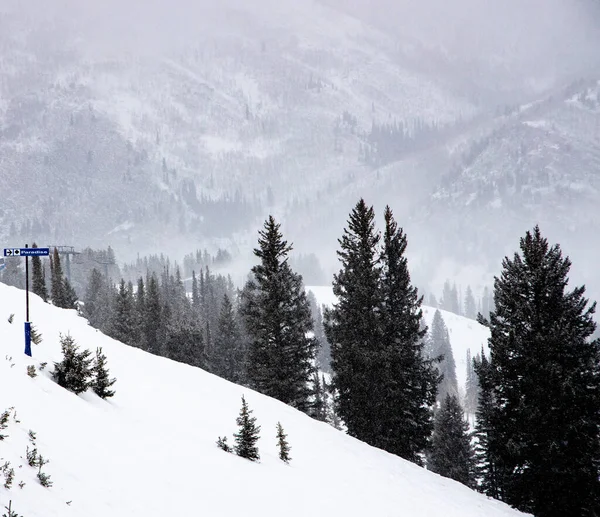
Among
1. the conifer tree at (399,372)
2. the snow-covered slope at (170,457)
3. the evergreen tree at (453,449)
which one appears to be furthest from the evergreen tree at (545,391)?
the evergreen tree at (453,449)

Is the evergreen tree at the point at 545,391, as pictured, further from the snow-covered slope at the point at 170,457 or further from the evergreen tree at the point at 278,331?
the evergreen tree at the point at 278,331

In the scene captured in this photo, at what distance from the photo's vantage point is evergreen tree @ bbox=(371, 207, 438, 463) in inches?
1127

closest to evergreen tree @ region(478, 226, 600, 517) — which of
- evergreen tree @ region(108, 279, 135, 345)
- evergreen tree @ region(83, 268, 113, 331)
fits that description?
evergreen tree @ region(108, 279, 135, 345)

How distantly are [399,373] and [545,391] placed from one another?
8.79 meters

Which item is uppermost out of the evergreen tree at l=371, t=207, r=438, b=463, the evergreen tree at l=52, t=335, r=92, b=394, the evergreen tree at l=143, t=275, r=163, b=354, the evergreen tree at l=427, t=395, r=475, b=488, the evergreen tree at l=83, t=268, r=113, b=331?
the evergreen tree at l=52, t=335, r=92, b=394

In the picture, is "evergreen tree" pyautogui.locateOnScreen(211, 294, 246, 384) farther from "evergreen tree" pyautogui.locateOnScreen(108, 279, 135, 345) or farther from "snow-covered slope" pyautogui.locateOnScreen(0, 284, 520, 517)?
"snow-covered slope" pyautogui.locateOnScreen(0, 284, 520, 517)

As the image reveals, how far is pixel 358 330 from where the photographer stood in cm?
3011

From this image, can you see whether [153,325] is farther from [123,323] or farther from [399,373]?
[399,373]

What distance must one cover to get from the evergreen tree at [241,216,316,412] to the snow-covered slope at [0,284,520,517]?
40.1 feet

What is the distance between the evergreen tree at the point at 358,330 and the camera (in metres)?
29.2

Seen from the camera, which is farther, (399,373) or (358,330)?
Answer: (358,330)

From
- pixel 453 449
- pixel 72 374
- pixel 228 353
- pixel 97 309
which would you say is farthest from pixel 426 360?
pixel 97 309

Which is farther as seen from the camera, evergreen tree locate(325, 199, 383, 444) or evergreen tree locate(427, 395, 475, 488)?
evergreen tree locate(427, 395, 475, 488)

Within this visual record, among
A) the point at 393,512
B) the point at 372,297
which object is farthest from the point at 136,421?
the point at 372,297
